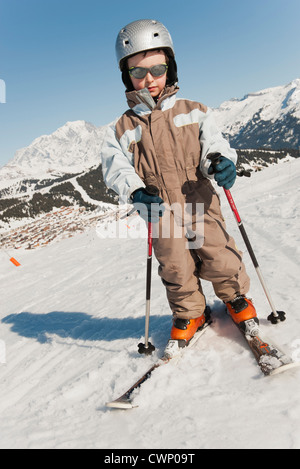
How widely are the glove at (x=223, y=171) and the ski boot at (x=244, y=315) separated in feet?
3.82

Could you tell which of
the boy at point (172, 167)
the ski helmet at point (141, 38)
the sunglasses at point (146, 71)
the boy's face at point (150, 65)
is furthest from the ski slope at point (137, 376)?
the ski helmet at point (141, 38)

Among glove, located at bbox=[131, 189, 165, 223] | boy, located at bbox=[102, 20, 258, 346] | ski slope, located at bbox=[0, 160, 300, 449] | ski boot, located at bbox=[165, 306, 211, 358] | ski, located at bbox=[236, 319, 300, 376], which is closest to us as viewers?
ski slope, located at bbox=[0, 160, 300, 449]

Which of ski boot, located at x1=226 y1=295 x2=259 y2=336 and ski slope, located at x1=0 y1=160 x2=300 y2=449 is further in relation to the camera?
ski boot, located at x1=226 y1=295 x2=259 y2=336

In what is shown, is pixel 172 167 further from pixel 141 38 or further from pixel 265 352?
pixel 265 352

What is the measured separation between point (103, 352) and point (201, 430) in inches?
73.4

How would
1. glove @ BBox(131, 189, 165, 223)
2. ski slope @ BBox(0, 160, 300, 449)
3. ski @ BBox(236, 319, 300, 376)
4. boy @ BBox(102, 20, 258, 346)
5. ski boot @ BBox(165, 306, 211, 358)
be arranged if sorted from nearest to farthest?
ski slope @ BBox(0, 160, 300, 449), ski @ BBox(236, 319, 300, 376), glove @ BBox(131, 189, 165, 223), boy @ BBox(102, 20, 258, 346), ski boot @ BBox(165, 306, 211, 358)

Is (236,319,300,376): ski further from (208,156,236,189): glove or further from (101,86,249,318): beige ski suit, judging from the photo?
(208,156,236,189): glove

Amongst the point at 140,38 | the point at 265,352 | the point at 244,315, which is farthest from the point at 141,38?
the point at 265,352

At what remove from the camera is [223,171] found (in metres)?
2.55

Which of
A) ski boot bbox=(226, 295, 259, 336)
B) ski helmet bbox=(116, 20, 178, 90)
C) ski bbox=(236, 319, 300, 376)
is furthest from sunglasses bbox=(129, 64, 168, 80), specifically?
ski bbox=(236, 319, 300, 376)

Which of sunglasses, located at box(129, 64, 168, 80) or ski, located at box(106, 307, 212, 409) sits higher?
sunglasses, located at box(129, 64, 168, 80)

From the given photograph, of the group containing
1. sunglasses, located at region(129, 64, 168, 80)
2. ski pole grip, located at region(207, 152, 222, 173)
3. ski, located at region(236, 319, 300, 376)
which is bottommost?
ski, located at region(236, 319, 300, 376)

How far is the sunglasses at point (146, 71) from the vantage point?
286cm

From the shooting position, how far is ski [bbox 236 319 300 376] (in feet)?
7.28
